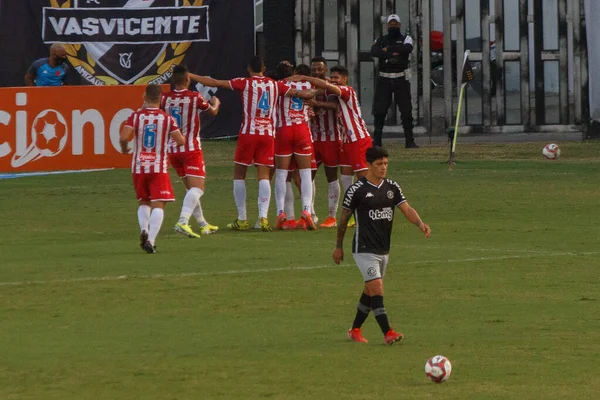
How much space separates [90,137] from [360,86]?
9.17m

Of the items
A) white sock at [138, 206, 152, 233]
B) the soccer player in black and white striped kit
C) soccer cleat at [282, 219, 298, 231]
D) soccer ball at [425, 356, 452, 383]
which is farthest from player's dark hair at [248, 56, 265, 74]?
soccer ball at [425, 356, 452, 383]

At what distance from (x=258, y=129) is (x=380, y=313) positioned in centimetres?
821

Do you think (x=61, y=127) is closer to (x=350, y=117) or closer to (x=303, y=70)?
(x=303, y=70)

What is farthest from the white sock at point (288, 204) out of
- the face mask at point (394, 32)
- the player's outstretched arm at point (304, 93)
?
the face mask at point (394, 32)

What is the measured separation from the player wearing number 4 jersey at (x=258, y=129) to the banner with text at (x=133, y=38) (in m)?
13.5

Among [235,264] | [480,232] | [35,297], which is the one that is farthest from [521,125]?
[35,297]

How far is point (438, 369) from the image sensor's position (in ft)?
30.0

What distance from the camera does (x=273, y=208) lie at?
21781mm

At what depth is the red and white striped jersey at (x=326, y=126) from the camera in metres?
19.2

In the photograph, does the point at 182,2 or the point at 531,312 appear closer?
the point at 531,312

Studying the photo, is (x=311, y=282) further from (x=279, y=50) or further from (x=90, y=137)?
(x=279, y=50)

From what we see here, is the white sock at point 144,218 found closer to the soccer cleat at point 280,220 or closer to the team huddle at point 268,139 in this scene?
the team huddle at point 268,139

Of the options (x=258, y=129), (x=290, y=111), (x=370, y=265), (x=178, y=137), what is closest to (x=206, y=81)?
(x=258, y=129)

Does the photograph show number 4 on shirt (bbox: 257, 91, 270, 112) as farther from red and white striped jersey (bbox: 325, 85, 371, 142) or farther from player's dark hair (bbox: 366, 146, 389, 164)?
player's dark hair (bbox: 366, 146, 389, 164)
